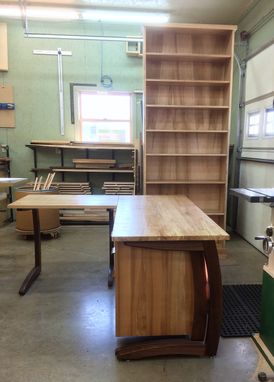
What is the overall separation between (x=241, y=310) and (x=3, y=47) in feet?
16.4

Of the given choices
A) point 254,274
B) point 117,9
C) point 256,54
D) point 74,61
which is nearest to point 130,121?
point 74,61

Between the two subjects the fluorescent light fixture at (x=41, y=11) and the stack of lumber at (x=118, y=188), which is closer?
the fluorescent light fixture at (x=41, y=11)

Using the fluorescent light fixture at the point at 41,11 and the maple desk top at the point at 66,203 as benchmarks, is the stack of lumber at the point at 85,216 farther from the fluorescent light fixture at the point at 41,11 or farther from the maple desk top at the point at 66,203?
the fluorescent light fixture at the point at 41,11

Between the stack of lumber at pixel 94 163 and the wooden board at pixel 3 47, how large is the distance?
191cm

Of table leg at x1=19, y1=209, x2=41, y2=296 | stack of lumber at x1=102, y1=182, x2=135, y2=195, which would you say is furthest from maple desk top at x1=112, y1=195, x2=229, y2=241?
stack of lumber at x1=102, y1=182, x2=135, y2=195

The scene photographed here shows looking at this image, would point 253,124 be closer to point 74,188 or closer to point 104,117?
point 104,117

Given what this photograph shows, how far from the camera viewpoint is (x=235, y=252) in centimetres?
348

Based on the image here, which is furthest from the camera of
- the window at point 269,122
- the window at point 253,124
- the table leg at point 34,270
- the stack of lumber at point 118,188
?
the stack of lumber at point 118,188

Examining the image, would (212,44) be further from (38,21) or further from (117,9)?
(38,21)

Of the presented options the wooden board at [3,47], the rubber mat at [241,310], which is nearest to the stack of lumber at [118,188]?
the rubber mat at [241,310]

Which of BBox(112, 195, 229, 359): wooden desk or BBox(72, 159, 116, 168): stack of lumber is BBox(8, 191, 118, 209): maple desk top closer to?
BBox(112, 195, 229, 359): wooden desk

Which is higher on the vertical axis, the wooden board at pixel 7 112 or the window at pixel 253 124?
the wooden board at pixel 7 112

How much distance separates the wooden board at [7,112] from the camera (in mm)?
4609

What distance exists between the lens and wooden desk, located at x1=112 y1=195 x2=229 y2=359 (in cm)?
163
